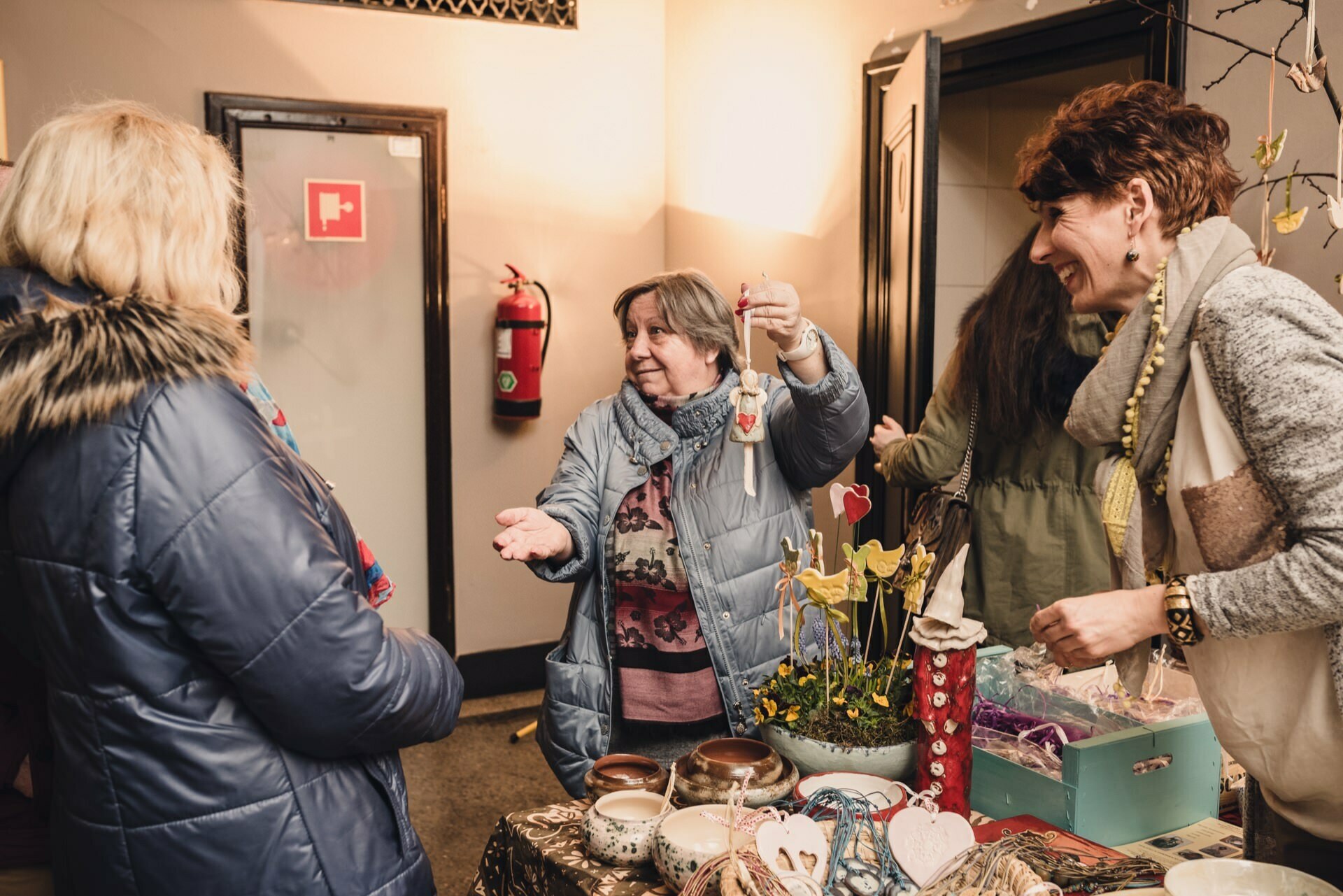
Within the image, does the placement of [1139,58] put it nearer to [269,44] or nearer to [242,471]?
[269,44]

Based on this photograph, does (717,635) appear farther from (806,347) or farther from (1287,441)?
(1287,441)

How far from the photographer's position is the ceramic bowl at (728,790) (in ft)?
4.31

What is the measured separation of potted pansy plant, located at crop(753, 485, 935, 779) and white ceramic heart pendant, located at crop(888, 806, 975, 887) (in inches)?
8.3

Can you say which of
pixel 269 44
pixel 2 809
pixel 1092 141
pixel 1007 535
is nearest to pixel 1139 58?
pixel 1007 535

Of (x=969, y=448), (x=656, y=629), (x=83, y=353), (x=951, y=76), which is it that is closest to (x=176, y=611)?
(x=83, y=353)

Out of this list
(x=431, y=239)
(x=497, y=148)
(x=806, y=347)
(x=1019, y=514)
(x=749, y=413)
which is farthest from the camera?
(x=497, y=148)

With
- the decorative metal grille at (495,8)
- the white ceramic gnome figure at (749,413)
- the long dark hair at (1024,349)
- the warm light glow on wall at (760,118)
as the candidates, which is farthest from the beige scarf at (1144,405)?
the decorative metal grille at (495,8)

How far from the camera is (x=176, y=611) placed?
43.8 inches

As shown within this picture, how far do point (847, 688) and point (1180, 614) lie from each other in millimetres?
495

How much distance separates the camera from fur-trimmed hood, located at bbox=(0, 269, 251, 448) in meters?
1.09

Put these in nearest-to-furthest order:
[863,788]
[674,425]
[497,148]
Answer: [863,788] → [674,425] → [497,148]

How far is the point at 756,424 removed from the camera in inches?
66.9

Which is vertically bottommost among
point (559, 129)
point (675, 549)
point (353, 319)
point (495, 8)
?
point (675, 549)

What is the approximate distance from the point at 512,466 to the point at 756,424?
2.69 metres
